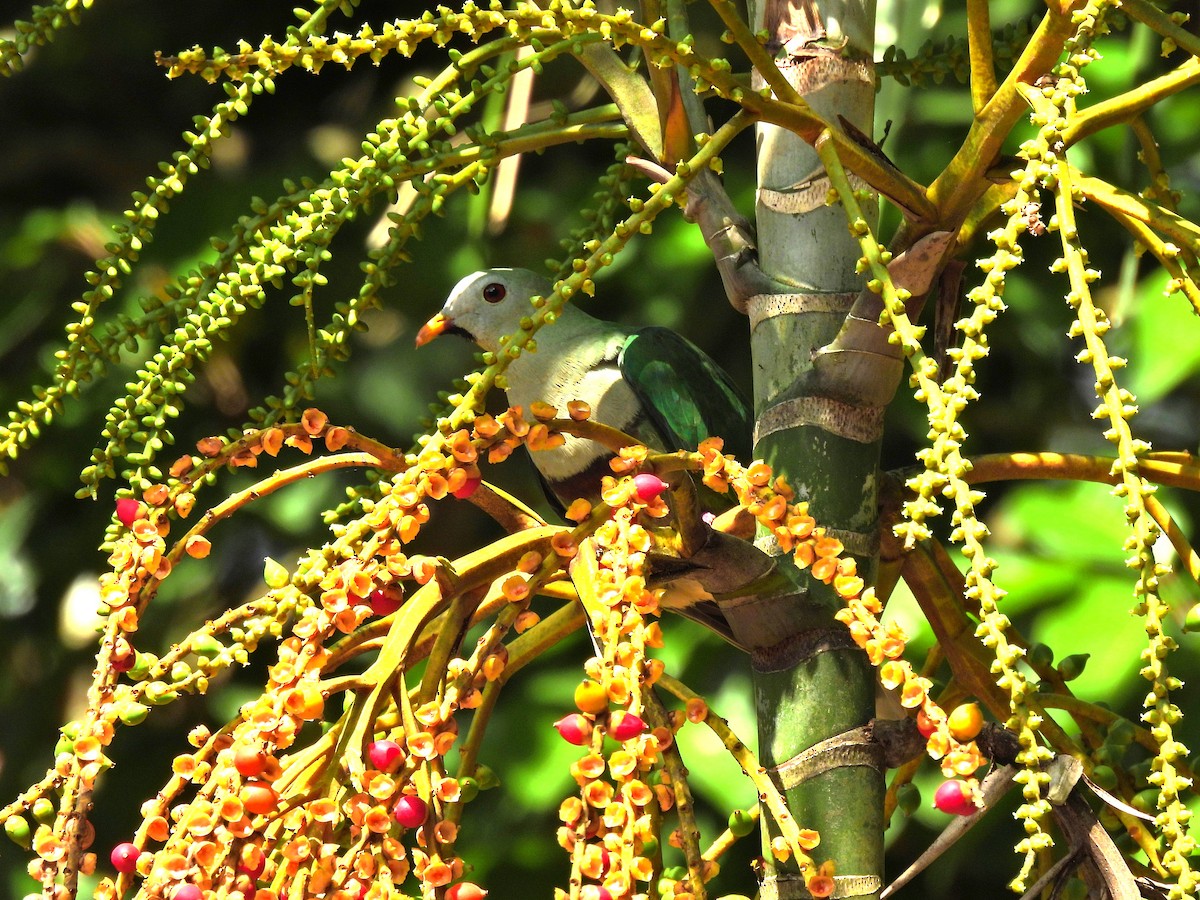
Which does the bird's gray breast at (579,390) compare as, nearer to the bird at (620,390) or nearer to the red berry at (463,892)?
the bird at (620,390)

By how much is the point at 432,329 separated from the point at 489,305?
0.23 ft

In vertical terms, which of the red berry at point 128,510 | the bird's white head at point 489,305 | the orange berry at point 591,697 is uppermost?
the bird's white head at point 489,305

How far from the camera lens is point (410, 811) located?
610 millimetres

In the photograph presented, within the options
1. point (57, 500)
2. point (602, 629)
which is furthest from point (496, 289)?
point (57, 500)


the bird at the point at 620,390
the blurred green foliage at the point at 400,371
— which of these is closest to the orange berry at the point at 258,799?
the bird at the point at 620,390

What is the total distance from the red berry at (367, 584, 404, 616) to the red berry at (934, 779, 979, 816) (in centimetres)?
32

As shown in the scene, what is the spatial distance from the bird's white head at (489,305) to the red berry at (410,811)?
97cm

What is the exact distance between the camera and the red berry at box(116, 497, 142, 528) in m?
0.73

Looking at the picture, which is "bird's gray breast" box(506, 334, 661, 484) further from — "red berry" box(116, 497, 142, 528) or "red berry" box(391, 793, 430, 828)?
"red berry" box(391, 793, 430, 828)

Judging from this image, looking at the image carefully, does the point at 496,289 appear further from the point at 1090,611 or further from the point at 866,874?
the point at 866,874

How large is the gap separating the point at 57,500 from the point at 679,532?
2.03 m

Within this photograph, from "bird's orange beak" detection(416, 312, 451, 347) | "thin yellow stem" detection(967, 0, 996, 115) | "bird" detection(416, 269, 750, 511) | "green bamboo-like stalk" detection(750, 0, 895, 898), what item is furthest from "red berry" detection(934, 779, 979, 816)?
"bird's orange beak" detection(416, 312, 451, 347)

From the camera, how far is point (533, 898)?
75.3 inches

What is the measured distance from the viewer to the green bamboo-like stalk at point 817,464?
0.76m
